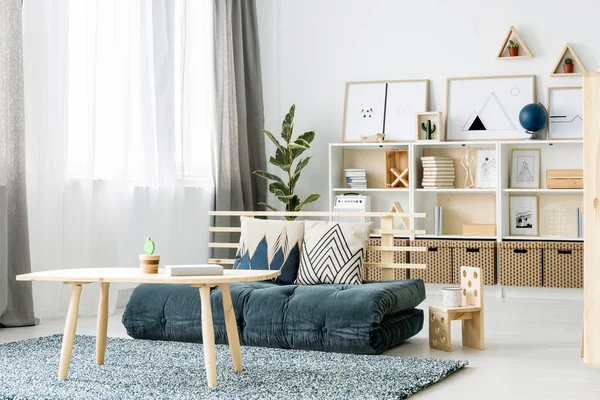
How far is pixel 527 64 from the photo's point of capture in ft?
22.4

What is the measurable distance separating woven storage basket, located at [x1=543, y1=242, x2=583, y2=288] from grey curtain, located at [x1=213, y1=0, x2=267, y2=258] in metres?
2.41

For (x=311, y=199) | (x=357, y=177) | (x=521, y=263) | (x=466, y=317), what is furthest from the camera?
(x=357, y=177)

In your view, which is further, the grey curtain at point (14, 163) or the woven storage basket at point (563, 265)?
the woven storage basket at point (563, 265)

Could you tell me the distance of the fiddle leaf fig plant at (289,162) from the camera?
690cm

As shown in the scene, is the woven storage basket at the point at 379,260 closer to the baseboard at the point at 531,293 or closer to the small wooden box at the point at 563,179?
the baseboard at the point at 531,293

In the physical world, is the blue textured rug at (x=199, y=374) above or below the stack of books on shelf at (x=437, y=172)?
below

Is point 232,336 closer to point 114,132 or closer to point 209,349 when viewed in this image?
point 209,349

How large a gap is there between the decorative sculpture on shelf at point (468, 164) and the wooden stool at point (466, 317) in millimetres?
2716

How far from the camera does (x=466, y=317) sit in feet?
13.7

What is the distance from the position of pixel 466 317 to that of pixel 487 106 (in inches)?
122

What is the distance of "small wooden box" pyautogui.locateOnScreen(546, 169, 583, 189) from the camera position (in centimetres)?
652

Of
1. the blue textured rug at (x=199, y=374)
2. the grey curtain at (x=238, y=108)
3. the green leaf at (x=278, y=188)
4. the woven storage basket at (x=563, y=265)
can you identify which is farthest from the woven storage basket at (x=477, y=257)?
the blue textured rug at (x=199, y=374)

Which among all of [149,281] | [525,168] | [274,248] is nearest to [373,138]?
[525,168]

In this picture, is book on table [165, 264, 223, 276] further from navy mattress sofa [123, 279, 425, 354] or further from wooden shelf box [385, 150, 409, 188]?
wooden shelf box [385, 150, 409, 188]
